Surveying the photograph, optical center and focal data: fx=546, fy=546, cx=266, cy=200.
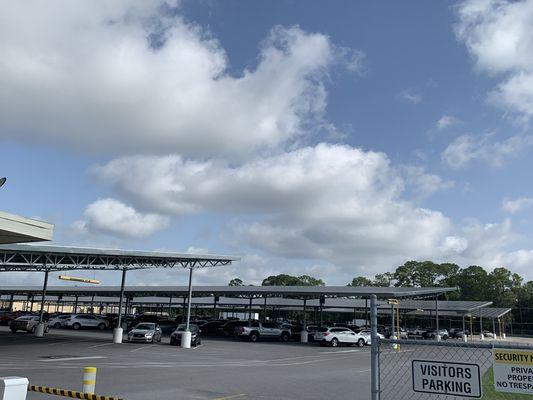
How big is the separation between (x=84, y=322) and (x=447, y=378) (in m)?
53.7

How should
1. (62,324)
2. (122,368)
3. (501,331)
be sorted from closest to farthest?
(122,368)
(62,324)
(501,331)

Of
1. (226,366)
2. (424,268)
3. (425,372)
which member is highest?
(424,268)

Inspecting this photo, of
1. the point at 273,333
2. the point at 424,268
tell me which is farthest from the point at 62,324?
the point at 424,268

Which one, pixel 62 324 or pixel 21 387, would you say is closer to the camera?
pixel 21 387

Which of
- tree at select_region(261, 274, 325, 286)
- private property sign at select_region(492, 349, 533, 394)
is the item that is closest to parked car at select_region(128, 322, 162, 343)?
private property sign at select_region(492, 349, 533, 394)

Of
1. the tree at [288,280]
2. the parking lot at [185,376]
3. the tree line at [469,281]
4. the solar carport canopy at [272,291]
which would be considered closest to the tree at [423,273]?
the tree line at [469,281]

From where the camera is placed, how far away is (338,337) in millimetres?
41781

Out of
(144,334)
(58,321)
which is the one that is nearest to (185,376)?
(144,334)

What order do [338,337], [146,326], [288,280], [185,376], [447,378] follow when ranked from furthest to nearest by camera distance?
[288,280] < [338,337] < [146,326] < [185,376] < [447,378]

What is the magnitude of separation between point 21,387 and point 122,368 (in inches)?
498

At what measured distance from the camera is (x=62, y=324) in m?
53.6

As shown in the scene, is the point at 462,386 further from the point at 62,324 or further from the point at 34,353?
the point at 62,324

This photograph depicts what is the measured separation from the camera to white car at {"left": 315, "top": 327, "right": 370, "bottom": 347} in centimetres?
4116

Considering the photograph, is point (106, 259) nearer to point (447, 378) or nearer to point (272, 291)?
point (272, 291)
